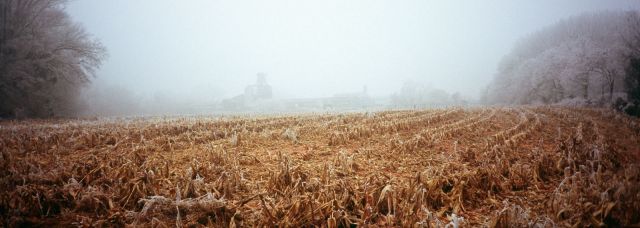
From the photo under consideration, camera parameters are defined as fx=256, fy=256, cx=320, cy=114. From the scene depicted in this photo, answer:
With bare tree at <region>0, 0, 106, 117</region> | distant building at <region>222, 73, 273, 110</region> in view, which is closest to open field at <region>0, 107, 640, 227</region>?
bare tree at <region>0, 0, 106, 117</region>

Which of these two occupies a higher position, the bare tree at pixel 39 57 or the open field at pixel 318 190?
the bare tree at pixel 39 57

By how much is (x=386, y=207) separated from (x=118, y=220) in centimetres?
339

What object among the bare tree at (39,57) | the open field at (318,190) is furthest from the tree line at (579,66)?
the bare tree at (39,57)

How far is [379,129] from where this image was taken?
1059cm

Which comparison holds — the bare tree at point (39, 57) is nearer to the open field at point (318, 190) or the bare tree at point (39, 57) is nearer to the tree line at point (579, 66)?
the open field at point (318, 190)

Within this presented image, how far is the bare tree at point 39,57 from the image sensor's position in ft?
64.3

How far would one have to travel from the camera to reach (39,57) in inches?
824

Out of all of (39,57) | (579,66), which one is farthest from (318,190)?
(579,66)

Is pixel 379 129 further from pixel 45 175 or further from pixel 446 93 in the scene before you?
pixel 446 93

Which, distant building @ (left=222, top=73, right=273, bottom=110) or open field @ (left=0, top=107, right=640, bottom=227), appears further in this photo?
distant building @ (left=222, top=73, right=273, bottom=110)

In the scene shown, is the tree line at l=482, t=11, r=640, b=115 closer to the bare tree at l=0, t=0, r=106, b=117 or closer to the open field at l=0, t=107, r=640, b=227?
the open field at l=0, t=107, r=640, b=227

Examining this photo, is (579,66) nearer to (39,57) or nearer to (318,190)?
(318,190)

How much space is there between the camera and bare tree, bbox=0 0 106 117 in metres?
19.6

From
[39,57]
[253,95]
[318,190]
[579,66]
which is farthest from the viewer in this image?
[253,95]
